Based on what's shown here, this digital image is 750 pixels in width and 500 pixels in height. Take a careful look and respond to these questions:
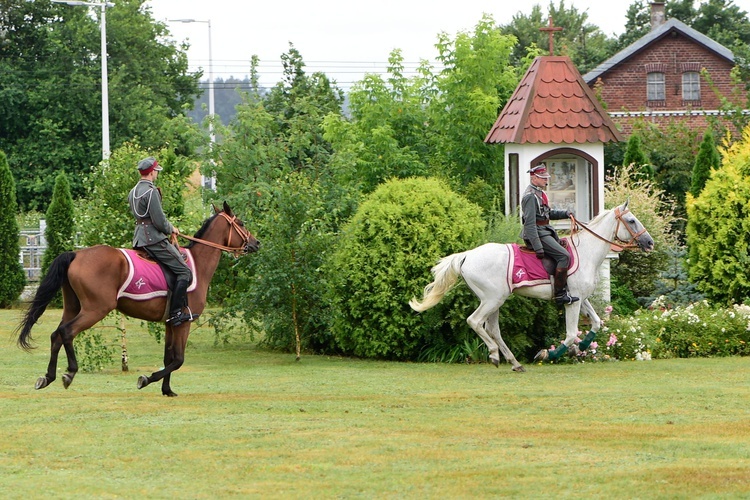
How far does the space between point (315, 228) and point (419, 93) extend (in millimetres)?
7497

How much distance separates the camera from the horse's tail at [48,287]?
12.4 metres

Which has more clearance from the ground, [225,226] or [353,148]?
[353,148]

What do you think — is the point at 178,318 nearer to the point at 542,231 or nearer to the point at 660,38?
the point at 542,231

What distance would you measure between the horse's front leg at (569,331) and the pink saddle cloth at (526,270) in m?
0.45

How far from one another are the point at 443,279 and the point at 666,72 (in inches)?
1397

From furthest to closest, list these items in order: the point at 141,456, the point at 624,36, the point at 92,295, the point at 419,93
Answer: the point at 624,36 → the point at 419,93 → the point at 92,295 → the point at 141,456

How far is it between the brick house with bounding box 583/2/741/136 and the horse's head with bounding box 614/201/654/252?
106 ft

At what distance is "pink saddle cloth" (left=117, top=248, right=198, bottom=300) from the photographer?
12.7m

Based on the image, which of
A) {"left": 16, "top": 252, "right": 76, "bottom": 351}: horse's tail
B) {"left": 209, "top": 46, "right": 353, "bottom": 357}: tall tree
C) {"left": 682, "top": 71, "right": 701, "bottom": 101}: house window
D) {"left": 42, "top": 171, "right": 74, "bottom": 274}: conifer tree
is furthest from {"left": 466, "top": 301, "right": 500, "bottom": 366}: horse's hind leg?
{"left": 682, "top": 71, "right": 701, "bottom": 101}: house window

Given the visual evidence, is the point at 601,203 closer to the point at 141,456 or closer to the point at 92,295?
the point at 92,295

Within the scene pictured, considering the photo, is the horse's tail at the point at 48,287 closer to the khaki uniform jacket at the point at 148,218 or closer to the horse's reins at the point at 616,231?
the khaki uniform jacket at the point at 148,218

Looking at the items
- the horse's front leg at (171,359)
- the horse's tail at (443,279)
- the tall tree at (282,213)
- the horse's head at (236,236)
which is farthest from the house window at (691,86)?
the horse's front leg at (171,359)

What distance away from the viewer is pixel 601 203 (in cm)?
1947

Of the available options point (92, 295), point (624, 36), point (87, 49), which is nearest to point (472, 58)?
point (92, 295)
